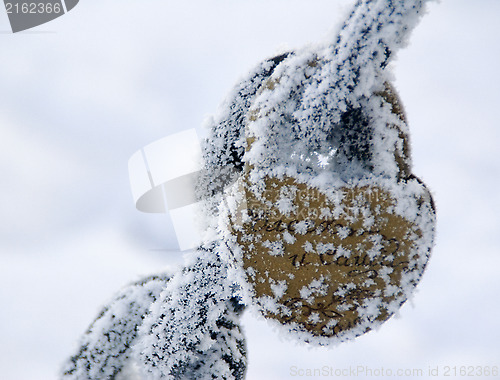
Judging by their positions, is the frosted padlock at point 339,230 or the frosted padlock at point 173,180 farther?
the frosted padlock at point 173,180

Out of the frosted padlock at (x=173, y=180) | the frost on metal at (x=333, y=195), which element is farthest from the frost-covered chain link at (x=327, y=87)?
the frosted padlock at (x=173, y=180)

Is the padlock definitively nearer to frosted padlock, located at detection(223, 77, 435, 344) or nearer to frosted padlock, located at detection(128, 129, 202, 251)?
frosted padlock, located at detection(223, 77, 435, 344)

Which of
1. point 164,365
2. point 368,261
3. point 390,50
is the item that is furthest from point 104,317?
point 390,50

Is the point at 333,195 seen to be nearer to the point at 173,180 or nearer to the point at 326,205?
the point at 326,205

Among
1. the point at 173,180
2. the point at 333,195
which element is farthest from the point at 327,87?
the point at 173,180

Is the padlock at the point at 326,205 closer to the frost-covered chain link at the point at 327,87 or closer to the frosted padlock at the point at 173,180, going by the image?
the frost-covered chain link at the point at 327,87


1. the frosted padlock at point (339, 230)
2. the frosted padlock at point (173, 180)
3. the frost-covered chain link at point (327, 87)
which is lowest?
the frosted padlock at point (339, 230)

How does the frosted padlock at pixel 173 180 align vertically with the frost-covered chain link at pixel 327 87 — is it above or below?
above
